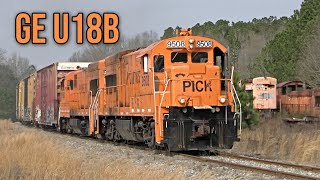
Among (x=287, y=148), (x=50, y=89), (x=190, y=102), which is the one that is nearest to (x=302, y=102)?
(x=50, y=89)

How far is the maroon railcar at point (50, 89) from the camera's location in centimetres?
2978

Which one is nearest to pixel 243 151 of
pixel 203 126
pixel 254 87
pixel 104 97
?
pixel 203 126

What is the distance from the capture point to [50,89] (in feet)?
104

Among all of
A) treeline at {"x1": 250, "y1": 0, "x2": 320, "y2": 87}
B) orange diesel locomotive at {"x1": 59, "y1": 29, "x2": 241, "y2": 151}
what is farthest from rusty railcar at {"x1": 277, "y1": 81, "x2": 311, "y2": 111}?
orange diesel locomotive at {"x1": 59, "y1": 29, "x2": 241, "y2": 151}

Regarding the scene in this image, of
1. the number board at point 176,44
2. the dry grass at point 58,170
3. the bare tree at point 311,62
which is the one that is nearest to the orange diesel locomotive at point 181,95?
the number board at point 176,44

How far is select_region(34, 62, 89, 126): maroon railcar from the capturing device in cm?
2978

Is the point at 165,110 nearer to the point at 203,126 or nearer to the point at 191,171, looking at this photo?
the point at 203,126

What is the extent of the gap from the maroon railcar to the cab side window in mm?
15243

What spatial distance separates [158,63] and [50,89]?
716 inches

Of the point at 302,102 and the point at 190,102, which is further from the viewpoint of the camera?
the point at 302,102

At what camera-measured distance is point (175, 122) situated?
13.8m

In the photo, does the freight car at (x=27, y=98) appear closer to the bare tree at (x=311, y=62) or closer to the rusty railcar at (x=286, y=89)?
the rusty railcar at (x=286, y=89)

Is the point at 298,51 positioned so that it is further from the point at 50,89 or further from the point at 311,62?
the point at 50,89

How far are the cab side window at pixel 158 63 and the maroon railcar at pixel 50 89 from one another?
1524cm
